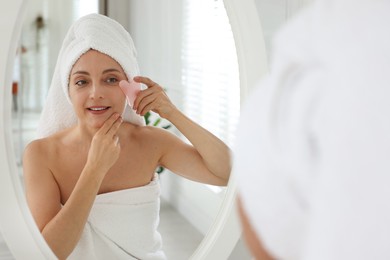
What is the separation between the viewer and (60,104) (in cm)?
65

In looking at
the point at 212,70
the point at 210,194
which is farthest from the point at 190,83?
the point at 210,194

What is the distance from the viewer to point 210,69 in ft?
2.48

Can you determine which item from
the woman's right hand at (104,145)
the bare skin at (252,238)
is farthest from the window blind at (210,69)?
the bare skin at (252,238)

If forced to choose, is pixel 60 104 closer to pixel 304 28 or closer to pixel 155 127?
pixel 155 127

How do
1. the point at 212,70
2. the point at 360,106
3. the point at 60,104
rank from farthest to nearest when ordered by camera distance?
the point at 212,70 → the point at 60,104 → the point at 360,106

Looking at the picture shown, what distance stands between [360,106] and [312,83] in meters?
0.03

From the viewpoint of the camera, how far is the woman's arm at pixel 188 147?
0.71 metres

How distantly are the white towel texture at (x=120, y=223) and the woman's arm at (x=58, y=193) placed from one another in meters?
0.01

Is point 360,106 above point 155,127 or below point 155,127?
above

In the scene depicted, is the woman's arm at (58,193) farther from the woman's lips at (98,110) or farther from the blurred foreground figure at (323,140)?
the blurred foreground figure at (323,140)

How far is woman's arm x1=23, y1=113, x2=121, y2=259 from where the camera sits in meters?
0.65

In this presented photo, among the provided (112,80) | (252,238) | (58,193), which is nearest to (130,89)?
(112,80)

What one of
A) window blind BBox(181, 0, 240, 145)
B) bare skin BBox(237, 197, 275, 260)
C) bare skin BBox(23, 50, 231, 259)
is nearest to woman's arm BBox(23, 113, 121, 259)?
bare skin BBox(23, 50, 231, 259)

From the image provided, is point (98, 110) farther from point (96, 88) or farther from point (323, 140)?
point (323, 140)
